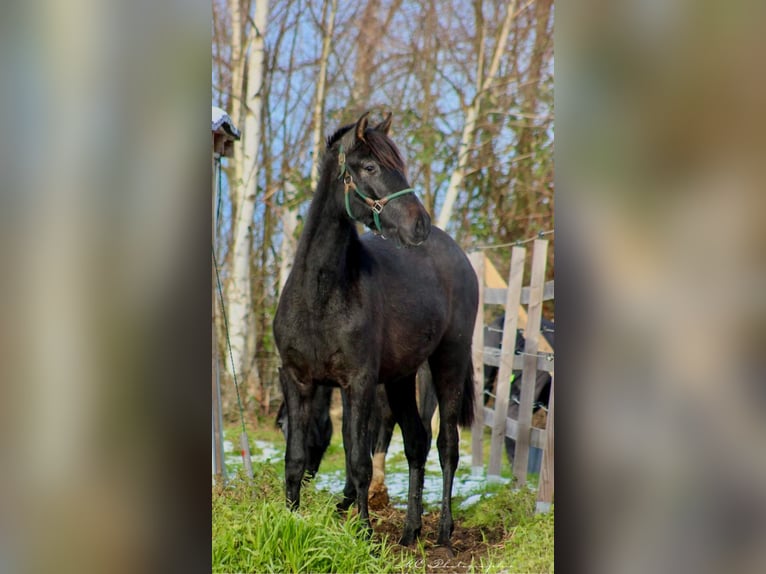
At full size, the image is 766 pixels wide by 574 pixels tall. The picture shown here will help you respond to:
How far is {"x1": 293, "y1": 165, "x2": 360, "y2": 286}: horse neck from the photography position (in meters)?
3.16

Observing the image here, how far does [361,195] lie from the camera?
3068 millimetres

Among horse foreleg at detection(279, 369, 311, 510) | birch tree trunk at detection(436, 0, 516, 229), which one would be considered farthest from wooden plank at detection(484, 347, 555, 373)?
horse foreleg at detection(279, 369, 311, 510)

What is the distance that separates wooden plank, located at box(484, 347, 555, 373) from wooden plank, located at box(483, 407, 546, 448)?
318 mm

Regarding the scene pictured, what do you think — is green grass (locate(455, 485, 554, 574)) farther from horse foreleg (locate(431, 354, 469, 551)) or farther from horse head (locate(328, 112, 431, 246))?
horse head (locate(328, 112, 431, 246))

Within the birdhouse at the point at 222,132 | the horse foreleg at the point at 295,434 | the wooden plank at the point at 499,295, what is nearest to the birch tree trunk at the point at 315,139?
the birdhouse at the point at 222,132

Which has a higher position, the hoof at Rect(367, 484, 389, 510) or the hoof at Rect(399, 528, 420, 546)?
the hoof at Rect(367, 484, 389, 510)

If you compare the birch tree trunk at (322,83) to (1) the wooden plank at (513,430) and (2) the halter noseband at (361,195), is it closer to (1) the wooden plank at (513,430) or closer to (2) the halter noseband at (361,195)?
(2) the halter noseband at (361,195)

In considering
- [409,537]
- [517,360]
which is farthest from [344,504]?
[517,360]

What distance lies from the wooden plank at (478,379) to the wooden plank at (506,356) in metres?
0.13

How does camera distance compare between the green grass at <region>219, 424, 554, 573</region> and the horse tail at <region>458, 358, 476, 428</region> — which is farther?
the horse tail at <region>458, 358, 476, 428</region>

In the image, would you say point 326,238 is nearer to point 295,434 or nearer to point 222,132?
point 222,132
